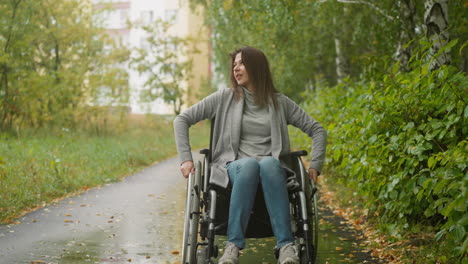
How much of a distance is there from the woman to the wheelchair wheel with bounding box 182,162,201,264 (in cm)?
12

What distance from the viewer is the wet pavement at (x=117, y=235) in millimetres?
5098

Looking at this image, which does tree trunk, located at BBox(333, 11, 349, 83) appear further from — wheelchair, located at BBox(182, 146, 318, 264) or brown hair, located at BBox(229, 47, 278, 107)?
wheelchair, located at BBox(182, 146, 318, 264)

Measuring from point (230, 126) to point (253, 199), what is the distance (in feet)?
2.11

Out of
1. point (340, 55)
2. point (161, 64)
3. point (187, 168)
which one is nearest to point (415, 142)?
point (187, 168)

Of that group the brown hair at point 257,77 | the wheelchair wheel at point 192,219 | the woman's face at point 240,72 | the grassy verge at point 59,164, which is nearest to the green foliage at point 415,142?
the brown hair at point 257,77

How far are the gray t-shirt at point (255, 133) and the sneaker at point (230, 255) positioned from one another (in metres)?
0.71

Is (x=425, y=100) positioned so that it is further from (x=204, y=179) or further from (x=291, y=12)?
(x=291, y=12)

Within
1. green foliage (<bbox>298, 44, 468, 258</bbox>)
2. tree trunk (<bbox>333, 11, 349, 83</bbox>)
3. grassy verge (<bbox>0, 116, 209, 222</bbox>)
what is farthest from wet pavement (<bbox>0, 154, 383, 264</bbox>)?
tree trunk (<bbox>333, 11, 349, 83</bbox>)

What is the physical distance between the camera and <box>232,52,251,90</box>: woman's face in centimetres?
462

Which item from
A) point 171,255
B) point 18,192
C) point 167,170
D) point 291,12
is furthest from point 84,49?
point 171,255

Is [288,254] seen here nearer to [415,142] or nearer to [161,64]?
[415,142]

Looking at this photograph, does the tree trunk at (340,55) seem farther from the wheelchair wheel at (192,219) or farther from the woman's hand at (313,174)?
the wheelchair wheel at (192,219)

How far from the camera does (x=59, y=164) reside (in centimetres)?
1099

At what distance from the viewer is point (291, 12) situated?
11.1 meters
